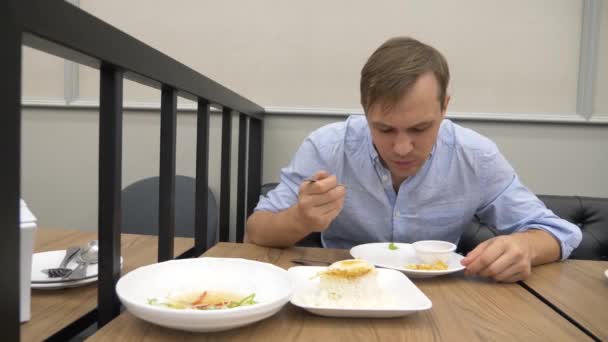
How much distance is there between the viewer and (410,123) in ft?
3.88

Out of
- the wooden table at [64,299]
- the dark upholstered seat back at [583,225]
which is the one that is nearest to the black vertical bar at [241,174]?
the wooden table at [64,299]

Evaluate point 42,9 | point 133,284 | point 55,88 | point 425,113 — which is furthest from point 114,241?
point 55,88

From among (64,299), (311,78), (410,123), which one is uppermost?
(311,78)

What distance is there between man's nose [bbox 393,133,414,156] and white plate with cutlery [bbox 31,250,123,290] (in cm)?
73

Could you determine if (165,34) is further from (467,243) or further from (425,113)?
(467,243)

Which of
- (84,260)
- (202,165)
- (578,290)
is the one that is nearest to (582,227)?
(578,290)

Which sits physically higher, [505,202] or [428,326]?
[505,202]

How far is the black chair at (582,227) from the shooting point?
6.05 ft

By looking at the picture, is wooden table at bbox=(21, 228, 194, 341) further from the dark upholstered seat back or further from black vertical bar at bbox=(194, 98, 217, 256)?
the dark upholstered seat back

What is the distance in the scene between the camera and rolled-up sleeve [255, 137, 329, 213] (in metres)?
1.48

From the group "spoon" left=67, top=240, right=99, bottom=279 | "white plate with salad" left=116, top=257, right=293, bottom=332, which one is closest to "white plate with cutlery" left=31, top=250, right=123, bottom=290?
"spoon" left=67, top=240, right=99, bottom=279

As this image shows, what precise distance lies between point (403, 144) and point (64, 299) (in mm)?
857

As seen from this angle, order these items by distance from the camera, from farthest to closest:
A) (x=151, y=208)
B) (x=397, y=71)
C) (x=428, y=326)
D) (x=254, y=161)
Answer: (x=254, y=161)
(x=151, y=208)
(x=397, y=71)
(x=428, y=326)

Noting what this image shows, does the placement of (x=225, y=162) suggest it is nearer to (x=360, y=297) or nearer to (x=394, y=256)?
(x=394, y=256)
